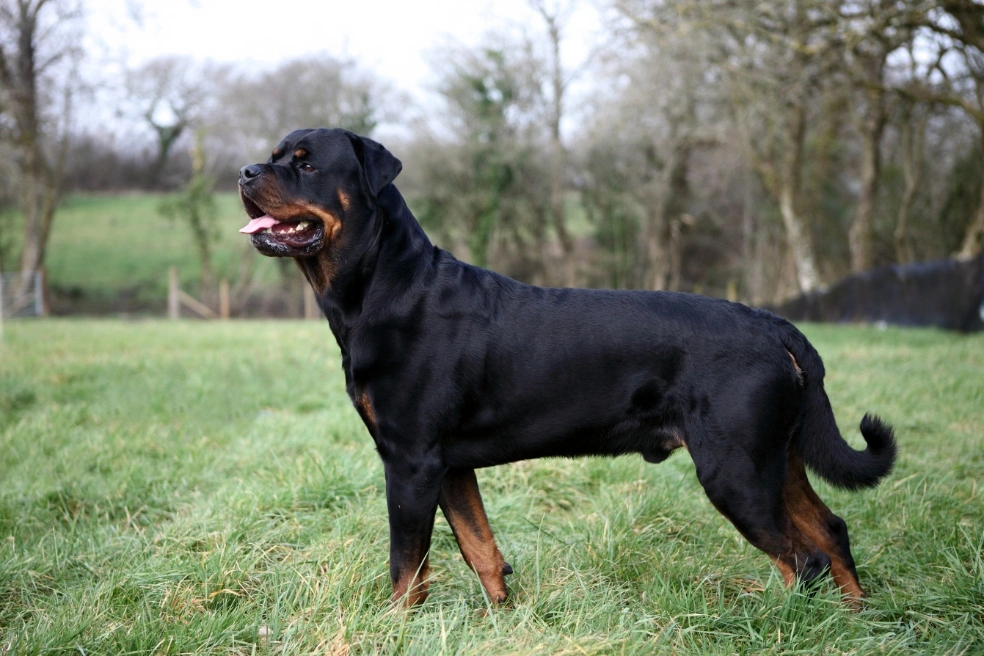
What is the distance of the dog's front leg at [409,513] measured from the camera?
2721 mm

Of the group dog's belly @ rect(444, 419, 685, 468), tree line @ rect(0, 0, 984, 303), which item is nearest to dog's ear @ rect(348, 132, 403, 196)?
dog's belly @ rect(444, 419, 685, 468)

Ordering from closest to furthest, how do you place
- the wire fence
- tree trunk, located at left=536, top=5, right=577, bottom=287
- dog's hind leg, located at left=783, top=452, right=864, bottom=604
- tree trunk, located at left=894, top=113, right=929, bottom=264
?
1. dog's hind leg, located at left=783, top=452, right=864, bottom=604
2. tree trunk, located at left=894, top=113, right=929, bottom=264
3. the wire fence
4. tree trunk, located at left=536, top=5, right=577, bottom=287

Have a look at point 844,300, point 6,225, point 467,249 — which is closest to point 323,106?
point 467,249

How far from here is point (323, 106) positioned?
2602 centimetres

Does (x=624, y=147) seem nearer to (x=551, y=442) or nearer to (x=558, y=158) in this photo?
(x=558, y=158)

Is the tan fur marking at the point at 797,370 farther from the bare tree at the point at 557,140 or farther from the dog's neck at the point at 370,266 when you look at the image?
the bare tree at the point at 557,140

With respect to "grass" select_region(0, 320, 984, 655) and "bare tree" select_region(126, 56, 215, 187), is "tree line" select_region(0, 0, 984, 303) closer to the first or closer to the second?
"bare tree" select_region(126, 56, 215, 187)

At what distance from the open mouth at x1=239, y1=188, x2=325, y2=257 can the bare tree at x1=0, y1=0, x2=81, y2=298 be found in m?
19.2

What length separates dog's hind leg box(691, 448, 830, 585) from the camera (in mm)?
2672

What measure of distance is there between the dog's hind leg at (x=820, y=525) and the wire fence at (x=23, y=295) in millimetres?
23183

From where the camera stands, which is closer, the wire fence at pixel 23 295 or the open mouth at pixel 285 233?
the open mouth at pixel 285 233

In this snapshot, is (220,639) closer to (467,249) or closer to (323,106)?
(467,249)

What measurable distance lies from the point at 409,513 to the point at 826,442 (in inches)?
61.8

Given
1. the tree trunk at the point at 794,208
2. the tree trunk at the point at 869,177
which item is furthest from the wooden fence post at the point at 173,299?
the tree trunk at the point at 869,177
